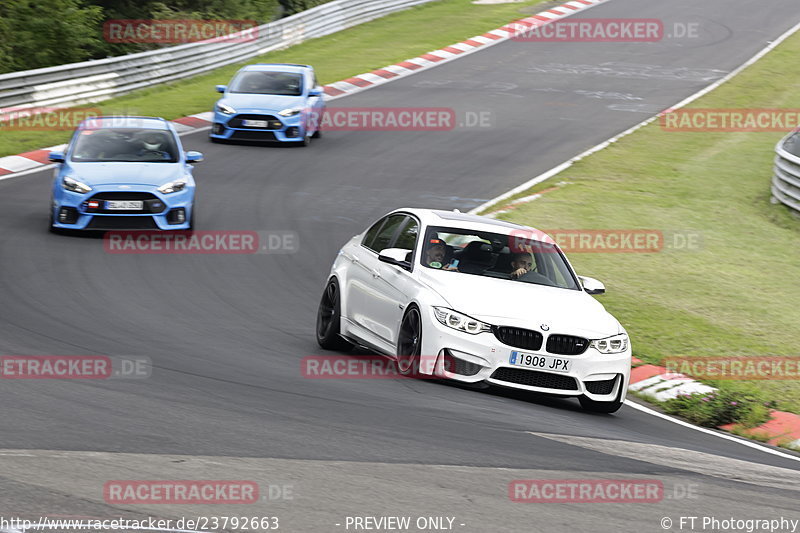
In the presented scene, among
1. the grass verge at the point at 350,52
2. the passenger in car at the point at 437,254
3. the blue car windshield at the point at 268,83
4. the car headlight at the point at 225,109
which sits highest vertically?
the passenger in car at the point at 437,254

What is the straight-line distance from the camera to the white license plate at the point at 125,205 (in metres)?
16.4

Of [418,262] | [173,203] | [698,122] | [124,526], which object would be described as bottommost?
[698,122]

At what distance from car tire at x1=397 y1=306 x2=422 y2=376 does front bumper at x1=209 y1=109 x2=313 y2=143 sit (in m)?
15.2

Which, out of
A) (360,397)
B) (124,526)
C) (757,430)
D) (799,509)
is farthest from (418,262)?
(124,526)

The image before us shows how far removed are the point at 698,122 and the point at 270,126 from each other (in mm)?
11714

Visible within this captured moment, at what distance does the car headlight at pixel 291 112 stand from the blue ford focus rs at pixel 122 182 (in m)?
7.08

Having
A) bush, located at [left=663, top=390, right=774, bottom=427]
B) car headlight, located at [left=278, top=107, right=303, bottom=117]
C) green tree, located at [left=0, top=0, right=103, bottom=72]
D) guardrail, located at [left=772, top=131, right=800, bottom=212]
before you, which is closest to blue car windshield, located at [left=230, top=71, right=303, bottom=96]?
car headlight, located at [left=278, top=107, right=303, bottom=117]

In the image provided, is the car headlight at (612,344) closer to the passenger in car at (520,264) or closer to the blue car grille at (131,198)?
the passenger in car at (520,264)

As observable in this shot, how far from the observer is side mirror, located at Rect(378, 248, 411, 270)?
1057 cm

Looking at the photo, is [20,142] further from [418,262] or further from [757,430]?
[757,430]

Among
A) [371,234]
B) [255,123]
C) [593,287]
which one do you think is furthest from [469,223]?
[255,123]

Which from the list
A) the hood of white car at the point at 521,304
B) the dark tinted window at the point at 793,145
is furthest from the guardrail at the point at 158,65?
the hood of white car at the point at 521,304

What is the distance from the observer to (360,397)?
9.17 meters

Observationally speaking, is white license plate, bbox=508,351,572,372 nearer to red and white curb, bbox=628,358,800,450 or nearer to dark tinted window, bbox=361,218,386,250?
red and white curb, bbox=628,358,800,450
